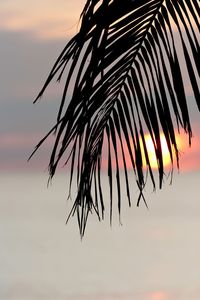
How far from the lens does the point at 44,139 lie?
55.5 inches

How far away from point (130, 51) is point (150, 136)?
24cm

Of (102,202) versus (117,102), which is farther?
(102,202)

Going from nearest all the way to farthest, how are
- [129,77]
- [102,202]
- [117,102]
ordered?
1. [129,77]
2. [117,102]
3. [102,202]

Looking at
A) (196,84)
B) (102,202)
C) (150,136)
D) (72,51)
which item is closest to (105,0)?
(72,51)

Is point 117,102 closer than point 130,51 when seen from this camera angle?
No

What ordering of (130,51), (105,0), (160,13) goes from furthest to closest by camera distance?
(130,51), (160,13), (105,0)

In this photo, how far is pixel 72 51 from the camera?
4.32 feet

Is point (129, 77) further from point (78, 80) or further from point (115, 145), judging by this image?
point (78, 80)

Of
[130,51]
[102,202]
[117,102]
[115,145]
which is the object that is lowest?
[102,202]

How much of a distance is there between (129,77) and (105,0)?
0.61 m

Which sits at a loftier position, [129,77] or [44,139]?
[129,77]

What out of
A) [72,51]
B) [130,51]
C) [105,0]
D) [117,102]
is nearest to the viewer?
[105,0]

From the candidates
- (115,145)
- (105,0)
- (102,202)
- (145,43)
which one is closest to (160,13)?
(145,43)

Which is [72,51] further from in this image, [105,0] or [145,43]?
[145,43]
